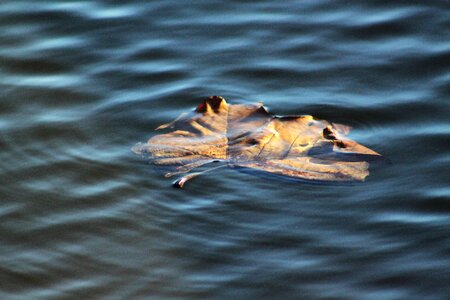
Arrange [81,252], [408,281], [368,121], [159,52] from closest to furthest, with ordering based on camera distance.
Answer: [408,281] < [81,252] < [368,121] < [159,52]

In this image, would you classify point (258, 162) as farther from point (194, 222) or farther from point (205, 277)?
point (205, 277)

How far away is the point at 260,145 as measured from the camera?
312cm

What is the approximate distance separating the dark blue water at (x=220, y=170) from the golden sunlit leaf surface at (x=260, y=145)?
6 centimetres

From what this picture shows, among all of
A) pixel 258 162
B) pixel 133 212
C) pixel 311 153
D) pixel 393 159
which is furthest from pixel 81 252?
pixel 393 159

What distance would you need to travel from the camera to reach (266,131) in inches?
126

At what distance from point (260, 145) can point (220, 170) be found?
6.9 inches

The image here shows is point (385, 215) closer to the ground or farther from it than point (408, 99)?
closer to the ground

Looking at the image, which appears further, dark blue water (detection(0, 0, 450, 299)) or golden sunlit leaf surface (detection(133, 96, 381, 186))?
golden sunlit leaf surface (detection(133, 96, 381, 186))

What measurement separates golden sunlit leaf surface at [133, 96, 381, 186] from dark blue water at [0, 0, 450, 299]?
0.06 meters

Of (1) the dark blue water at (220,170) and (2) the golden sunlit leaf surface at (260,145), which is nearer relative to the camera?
(1) the dark blue water at (220,170)

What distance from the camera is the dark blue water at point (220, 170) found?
8.73 feet

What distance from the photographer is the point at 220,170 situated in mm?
3105

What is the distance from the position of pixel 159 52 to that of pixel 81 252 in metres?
1.50

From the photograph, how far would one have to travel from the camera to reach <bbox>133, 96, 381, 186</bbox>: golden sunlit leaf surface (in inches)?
119
